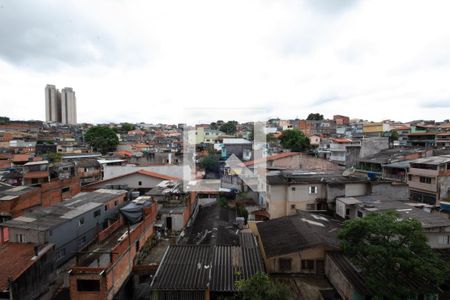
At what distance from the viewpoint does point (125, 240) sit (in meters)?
11.5

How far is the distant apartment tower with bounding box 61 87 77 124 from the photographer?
105500mm

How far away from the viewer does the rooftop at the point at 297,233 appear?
10977 millimetres

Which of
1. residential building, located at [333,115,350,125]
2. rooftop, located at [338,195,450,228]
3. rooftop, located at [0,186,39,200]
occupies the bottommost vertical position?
rooftop, located at [0,186,39,200]

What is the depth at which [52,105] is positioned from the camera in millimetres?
104938

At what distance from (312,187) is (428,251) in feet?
28.2

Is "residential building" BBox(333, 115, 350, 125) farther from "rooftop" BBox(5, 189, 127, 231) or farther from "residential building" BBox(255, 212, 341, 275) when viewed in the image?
"rooftop" BBox(5, 189, 127, 231)

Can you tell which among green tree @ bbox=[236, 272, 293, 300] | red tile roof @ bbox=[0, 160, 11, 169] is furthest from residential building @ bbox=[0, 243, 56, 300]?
red tile roof @ bbox=[0, 160, 11, 169]

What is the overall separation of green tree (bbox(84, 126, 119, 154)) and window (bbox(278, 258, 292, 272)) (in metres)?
42.5

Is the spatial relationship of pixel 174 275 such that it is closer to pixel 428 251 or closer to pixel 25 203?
pixel 428 251

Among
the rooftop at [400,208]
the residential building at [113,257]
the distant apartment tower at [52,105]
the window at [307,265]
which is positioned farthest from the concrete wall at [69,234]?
the distant apartment tower at [52,105]

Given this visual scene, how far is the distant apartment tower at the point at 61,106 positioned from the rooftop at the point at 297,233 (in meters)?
115

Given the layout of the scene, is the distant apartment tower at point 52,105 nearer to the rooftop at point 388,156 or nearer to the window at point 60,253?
the window at point 60,253

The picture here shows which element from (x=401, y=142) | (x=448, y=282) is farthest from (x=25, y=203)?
(x=401, y=142)

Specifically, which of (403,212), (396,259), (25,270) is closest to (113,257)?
(25,270)
